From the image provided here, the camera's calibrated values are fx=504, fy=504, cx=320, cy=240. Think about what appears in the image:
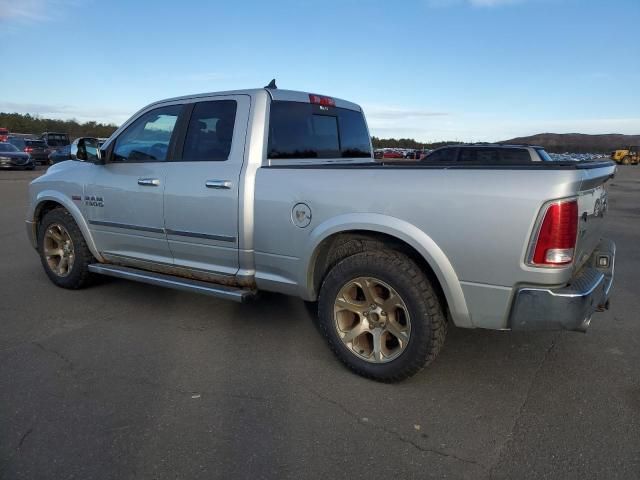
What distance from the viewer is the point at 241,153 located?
3.81 metres

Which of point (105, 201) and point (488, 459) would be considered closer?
point (488, 459)

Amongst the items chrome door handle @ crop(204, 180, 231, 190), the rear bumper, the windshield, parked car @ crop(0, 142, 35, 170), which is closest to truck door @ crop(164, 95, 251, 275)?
chrome door handle @ crop(204, 180, 231, 190)

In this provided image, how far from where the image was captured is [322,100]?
14.9 ft

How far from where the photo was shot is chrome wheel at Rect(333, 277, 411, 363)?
10.6ft

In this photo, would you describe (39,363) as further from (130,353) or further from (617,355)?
(617,355)

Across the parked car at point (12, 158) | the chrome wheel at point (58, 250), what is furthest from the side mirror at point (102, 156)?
the parked car at point (12, 158)

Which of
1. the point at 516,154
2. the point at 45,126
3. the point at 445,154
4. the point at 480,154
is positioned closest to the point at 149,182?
the point at 516,154

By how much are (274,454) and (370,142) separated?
3.56 metres

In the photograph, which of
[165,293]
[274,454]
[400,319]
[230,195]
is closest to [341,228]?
[400,319]

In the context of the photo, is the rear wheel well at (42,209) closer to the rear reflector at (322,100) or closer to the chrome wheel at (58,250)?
the chrome wheel at (58,250)

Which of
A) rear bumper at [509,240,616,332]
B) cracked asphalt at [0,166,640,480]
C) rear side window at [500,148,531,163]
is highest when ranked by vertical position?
rear side window at [500,148,531,163]

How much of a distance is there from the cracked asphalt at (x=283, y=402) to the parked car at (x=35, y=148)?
98.3ft

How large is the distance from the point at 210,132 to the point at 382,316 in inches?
80.8

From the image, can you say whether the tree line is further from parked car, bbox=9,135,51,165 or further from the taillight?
the taillight
